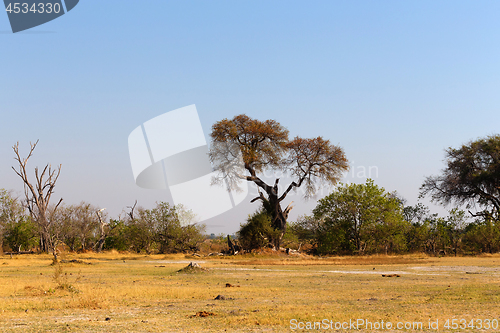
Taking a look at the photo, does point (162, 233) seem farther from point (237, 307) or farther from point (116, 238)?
point (237, 307)

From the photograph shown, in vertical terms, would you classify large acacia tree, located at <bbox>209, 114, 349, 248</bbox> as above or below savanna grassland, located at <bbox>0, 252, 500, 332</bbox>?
above

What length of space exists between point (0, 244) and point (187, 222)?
19354 millimetres

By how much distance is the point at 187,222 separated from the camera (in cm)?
5234

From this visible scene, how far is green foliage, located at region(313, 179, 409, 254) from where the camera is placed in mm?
38125

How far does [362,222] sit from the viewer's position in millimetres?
39000

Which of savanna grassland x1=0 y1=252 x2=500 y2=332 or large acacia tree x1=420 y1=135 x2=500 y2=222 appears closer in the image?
savanna grassland x1=0 y1=252 x2=500 y2=332

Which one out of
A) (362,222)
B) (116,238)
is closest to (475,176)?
(362,222)

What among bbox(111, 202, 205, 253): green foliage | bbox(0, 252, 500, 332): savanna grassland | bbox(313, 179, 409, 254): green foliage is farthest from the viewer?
bbox(111, 202, 205, 253): green foliage

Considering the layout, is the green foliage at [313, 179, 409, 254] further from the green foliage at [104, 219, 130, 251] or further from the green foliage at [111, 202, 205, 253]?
the green foliage at [104, 219, 130, 251]

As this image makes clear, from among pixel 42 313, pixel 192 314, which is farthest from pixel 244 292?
pixel 42 313

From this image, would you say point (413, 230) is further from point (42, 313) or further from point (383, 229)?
point (42, 313)

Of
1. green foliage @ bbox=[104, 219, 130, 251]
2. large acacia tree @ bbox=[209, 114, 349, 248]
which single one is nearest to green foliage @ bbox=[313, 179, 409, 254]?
large acacia tree @ bbox=[209, 114, 349, 248]

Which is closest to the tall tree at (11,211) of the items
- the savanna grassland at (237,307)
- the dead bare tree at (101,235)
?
the dead bare tree at (101,235)

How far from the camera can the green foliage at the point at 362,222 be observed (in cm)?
3812
